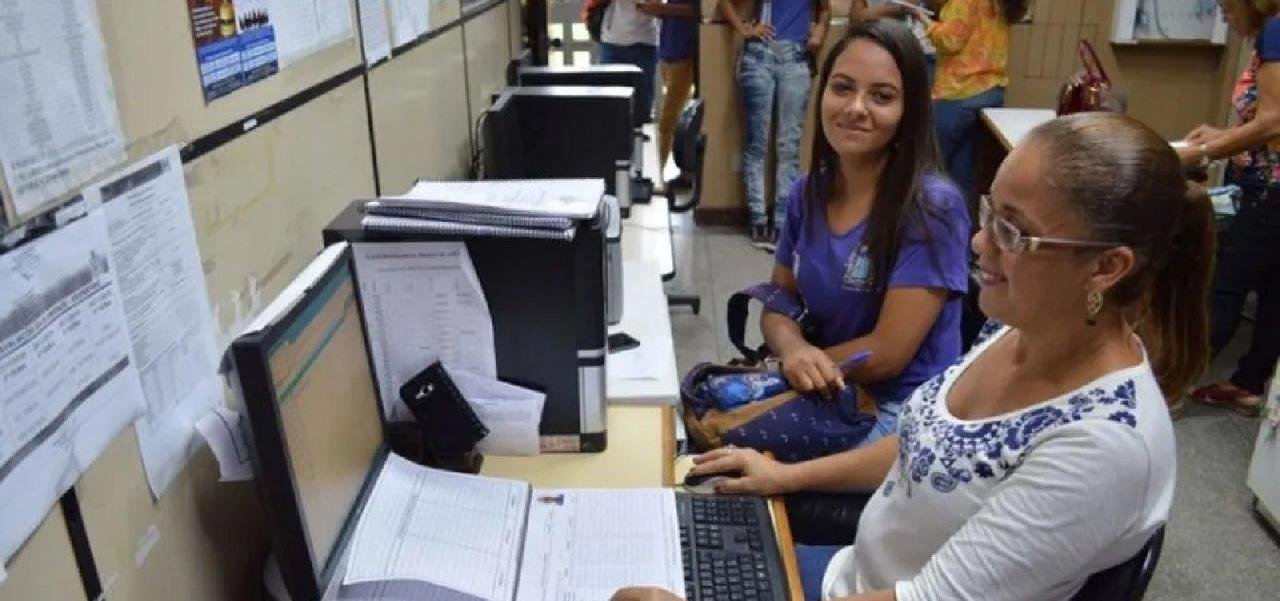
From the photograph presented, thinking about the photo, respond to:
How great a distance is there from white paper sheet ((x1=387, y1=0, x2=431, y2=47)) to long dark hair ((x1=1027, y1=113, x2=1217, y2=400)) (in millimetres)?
1216

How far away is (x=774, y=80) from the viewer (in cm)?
445

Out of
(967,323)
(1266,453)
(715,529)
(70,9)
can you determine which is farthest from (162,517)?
(1266,453)

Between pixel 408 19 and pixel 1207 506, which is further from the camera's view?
pixel 1207 506

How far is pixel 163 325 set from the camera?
0.90 m

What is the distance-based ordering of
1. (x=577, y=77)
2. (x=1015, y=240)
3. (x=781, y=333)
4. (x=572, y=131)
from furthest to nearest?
(x=577, y=77)
(x=572, y=131)
(x=781, y=333)
(x=1015, y=240)

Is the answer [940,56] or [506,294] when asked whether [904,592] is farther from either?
[940,56]

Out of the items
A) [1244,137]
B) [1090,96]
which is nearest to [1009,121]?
[1090,96]

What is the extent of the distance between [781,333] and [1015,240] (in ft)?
2.72

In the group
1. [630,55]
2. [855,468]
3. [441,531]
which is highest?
[630,55]

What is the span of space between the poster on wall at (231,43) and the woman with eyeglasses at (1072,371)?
0.86m

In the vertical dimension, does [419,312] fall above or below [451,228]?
below

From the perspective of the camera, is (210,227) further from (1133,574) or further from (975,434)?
(1133,574)

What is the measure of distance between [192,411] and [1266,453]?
2544 mm

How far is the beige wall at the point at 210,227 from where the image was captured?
0.81 m
